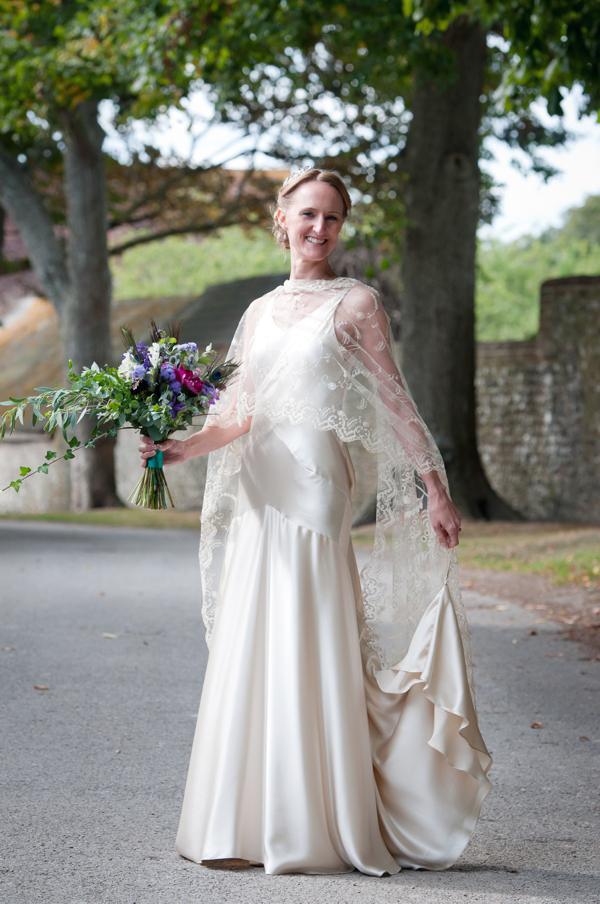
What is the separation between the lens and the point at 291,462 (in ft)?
10.2

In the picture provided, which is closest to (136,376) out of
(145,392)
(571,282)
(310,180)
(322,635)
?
(145,392)

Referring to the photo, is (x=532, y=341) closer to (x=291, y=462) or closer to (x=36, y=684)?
(x=36, y=684)

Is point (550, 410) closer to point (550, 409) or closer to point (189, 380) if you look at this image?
point (550, 409)

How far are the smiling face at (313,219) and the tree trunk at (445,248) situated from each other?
33.1 feet

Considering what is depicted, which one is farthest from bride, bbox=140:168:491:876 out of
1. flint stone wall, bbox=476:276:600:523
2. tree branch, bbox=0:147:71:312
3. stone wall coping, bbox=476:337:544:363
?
tree branch, bbox=0:147:71:312

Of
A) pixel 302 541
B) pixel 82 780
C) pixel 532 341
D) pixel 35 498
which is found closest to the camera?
pixel 302 541

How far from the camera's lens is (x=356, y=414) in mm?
3119

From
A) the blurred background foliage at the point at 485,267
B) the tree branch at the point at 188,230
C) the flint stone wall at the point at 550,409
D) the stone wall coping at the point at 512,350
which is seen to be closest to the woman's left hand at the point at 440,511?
the flint stone wall at the point at 550,409

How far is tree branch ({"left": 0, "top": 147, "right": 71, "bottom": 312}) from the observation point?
17125 millimetres

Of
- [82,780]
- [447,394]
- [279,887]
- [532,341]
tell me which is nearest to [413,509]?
[279,887]

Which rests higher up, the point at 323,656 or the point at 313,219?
the point at 313,219

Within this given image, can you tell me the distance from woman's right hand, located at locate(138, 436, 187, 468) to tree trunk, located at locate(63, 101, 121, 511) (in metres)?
13.7

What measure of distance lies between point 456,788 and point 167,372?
63.1 inches

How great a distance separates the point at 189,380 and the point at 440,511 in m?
0.89
